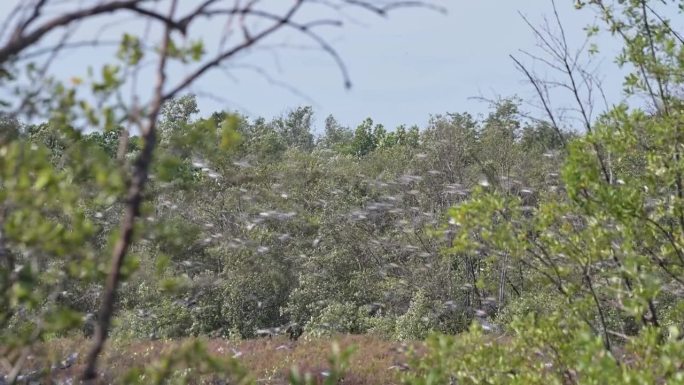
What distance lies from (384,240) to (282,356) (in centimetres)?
639

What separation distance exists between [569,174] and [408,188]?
16.2 metres

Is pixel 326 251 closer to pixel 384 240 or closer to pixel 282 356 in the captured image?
pixel 384 240

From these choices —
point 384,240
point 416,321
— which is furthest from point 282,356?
point 384,240

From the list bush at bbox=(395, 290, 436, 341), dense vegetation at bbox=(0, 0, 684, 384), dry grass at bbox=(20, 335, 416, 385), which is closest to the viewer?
dense vegetation at bbox=(0, 0, 684, 384)

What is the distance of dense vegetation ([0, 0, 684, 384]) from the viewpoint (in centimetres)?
198

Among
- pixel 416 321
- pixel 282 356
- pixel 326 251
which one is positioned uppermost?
pixel 326 251

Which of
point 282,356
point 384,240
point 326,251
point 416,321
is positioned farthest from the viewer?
point 384,240

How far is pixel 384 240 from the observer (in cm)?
1802

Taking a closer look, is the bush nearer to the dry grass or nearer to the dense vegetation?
the dense vegetation

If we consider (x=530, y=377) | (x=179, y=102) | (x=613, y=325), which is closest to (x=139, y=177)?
(x=530, y=377)

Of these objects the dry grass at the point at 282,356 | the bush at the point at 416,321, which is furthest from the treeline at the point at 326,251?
the dry grass at the point at 282,356

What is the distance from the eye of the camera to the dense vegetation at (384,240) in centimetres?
198

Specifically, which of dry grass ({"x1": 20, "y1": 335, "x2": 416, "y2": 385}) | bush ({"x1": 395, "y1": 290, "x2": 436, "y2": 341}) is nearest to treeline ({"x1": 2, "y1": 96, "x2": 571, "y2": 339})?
bush ({"x1": 395, "y1": 290, "x2": 436, "y2": 341})

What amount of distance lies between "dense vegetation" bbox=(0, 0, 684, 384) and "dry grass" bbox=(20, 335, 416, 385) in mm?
651
